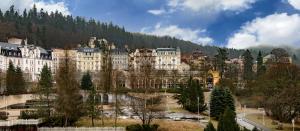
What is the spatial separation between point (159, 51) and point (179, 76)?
35245 millimetres

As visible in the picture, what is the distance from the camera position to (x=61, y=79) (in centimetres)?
5175

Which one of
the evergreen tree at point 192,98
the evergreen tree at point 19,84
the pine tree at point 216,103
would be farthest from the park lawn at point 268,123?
the evergreen tree at point 19,84

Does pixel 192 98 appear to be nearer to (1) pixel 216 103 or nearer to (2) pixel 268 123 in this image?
(1) pixel 216 103

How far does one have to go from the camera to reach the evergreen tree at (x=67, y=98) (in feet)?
165

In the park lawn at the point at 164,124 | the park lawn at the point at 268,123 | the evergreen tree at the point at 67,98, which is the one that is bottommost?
the park lawn at the point at 268,123

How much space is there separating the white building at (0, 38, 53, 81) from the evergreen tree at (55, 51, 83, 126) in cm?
5965

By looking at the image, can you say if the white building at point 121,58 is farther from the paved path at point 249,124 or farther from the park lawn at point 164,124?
the park lawn at point 164,124

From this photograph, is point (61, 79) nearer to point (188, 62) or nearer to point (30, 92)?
point (30, 92)

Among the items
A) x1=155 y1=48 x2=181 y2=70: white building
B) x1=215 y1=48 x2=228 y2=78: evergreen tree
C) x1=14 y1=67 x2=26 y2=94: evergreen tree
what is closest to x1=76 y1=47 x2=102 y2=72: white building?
x1=155 y1=48 x2=181 y2=70: white building

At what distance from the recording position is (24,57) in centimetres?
11881

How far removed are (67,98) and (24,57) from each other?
7165cm

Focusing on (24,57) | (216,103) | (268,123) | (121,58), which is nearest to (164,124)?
(216,103)

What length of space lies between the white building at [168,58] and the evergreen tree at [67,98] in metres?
93.1

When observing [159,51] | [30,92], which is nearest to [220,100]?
[30,92]
